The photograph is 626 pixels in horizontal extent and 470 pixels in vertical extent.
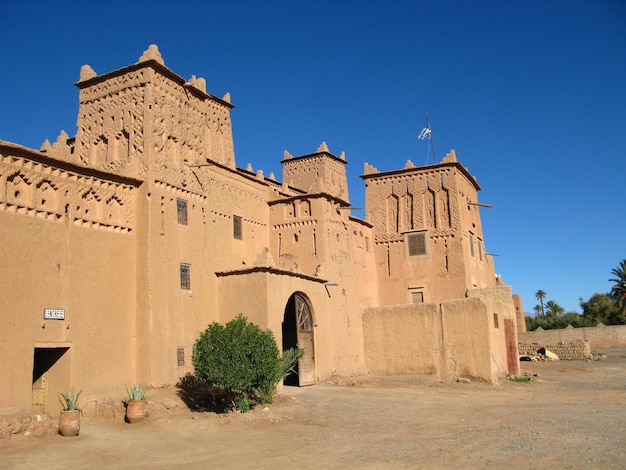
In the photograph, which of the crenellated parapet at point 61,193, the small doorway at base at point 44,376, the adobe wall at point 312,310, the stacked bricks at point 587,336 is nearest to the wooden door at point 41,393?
the small doorway at base at point 44,376

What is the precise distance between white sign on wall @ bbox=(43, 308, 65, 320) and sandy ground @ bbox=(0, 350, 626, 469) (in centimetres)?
282

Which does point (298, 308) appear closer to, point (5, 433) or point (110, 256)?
point (110, 256)

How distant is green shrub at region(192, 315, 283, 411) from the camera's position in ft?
56.7

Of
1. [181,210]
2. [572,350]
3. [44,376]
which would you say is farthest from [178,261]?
[572,350]

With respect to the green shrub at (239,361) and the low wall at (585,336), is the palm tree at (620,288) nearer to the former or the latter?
the low wall at (585,336)

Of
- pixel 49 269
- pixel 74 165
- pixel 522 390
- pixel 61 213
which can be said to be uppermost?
pixel 74 165

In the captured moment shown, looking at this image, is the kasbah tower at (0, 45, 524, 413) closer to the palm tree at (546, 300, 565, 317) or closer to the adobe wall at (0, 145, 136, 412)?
the adobe wall at (0, 145, 136, 412)

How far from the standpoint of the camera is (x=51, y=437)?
1416 centimetres

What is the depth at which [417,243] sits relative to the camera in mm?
33156

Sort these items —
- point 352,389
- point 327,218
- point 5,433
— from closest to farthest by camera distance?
point 5,433 < point 352,389 < point 327,218

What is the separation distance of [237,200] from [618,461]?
17.8 m

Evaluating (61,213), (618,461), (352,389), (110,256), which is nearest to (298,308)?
(352,389)

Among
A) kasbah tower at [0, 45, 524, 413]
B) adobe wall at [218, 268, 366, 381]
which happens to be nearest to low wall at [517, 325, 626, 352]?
kasbah tower at [0, 45, 524, 413]

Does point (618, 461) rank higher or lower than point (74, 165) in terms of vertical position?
lower
